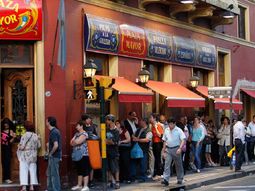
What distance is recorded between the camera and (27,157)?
14734mm

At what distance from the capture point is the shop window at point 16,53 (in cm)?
1536

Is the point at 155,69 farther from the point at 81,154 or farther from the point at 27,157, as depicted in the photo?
the point at 27,157

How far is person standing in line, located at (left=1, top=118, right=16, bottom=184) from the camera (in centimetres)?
1523

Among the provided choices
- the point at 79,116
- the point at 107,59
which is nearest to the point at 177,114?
the point at 107,59

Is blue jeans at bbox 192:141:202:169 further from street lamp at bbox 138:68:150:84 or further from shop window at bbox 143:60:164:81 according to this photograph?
street lamp at bbox 138:68:150:84

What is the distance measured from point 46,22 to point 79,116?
279cm

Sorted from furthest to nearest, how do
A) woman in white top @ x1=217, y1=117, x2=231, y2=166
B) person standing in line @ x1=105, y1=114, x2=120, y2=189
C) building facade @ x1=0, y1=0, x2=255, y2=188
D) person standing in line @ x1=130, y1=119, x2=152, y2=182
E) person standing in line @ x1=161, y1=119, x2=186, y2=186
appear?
woman in white top @ x1=217, y1=117, x2=231, y2=166 → person standing in line @ x1=130, y1=119, x2=152, y2=182 → person standing in line @ x1=161, y1=119, x2=186, y2=186 → person standing in line @ x1=105, y1=114, x2=120, y2=189 → building facade @ x1=0, y1=0, x2=255, y2=188

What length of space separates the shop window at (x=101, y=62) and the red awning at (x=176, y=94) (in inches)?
65.9

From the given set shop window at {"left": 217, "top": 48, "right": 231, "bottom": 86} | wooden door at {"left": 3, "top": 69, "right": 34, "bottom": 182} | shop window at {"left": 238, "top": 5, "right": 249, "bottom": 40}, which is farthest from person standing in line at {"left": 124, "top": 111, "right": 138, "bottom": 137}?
shop window at {"left": 238, "top": 5, "right": 249, "bottom": 40}

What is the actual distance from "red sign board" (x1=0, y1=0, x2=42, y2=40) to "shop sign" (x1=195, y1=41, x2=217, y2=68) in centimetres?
928

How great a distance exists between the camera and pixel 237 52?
27062mm

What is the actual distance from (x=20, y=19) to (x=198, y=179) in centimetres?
718

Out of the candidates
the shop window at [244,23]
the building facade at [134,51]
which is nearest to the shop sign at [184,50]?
the building facade at [134,51]

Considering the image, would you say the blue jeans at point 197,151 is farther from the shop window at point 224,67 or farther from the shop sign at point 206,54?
the shop window at point 224,67
